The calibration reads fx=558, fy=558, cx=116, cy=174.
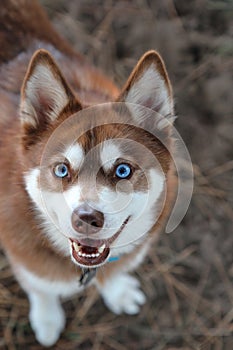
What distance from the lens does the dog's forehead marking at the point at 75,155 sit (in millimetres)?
2240

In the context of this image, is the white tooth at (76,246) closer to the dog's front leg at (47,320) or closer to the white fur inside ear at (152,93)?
the white fur inside ear at (152,93)

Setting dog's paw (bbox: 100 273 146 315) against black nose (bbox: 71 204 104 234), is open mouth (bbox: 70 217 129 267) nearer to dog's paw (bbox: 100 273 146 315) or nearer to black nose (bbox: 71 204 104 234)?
black nose (bbox: 71 204 104 234)

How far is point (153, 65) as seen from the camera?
2.23 meters

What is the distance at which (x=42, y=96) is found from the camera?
2.42 m

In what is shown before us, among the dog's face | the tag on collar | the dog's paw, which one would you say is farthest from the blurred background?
the dog's face

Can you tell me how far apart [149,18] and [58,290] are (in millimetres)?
2298

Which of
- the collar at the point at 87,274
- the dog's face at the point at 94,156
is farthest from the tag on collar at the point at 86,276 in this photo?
the dog's face at the point at 94,156

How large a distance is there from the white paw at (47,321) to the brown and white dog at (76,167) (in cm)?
35

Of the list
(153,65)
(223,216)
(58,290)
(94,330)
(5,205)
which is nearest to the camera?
(153,65)

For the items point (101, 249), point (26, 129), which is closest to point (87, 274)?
point (101, 249)

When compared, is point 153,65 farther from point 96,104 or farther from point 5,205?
point 5,205

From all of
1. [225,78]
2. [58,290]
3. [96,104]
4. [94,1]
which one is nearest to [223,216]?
[225,78]

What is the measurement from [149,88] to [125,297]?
1584 millimetres

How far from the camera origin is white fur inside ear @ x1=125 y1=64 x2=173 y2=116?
89.7 inches
